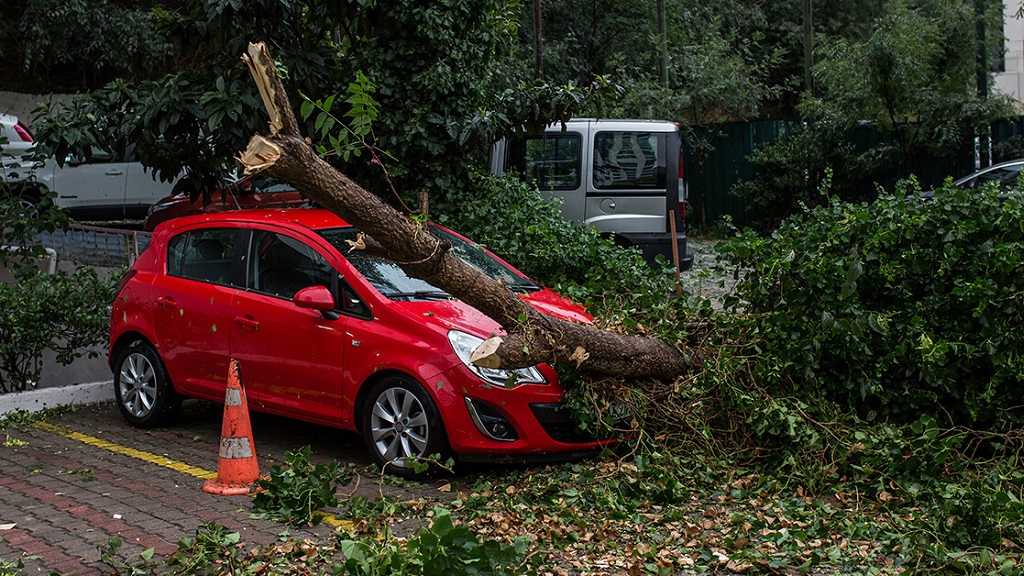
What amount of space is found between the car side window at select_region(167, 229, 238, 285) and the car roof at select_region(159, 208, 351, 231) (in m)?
0.10

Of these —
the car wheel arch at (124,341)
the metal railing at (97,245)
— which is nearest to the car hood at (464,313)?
the car wheel arch at (124,341)

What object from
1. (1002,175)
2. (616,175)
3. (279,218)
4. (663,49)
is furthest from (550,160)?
(663,49)

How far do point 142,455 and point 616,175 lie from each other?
677 cm

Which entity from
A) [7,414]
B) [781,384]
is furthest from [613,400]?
[7,414]

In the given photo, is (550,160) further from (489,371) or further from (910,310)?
(910,310)

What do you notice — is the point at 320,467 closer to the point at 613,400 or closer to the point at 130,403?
the point at 613,400

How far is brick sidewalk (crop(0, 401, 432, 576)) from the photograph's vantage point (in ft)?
17.6

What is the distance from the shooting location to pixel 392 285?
6914 mm

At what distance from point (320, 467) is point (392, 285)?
1.44 metres

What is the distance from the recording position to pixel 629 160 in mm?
12414

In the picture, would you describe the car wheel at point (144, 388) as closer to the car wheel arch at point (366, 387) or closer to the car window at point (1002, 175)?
the car wheel arch at point (366, 387)

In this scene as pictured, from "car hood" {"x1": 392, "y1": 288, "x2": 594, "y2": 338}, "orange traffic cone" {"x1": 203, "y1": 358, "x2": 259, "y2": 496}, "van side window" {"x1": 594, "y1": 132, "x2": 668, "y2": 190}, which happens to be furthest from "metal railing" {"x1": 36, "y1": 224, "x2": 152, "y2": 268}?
"car hood" {"x1": 392, "y1": 288, "x2": 594, "y2": 338}

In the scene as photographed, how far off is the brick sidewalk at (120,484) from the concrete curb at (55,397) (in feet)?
0.41

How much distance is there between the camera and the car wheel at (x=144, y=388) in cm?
784
